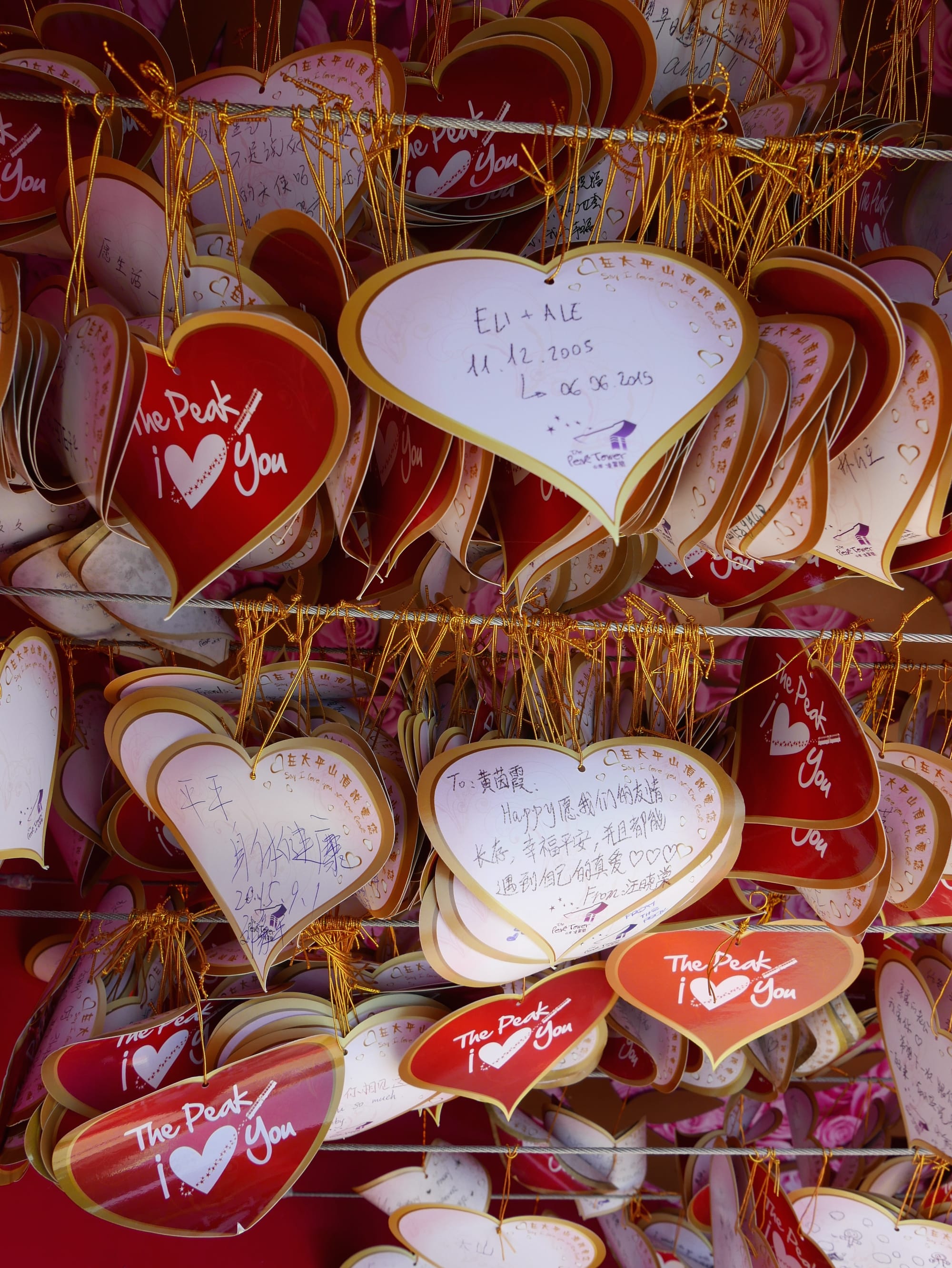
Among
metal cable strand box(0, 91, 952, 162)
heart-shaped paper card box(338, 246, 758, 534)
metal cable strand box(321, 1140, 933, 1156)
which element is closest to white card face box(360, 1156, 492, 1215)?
metal cable strand box(321, 1140, 933, 1156)

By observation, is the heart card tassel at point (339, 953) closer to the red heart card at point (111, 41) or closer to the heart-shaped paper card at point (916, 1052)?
the heart-shaped paper card at point (916, 1052)

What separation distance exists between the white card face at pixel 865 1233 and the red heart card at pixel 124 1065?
89cm

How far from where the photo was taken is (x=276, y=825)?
3.10 ft

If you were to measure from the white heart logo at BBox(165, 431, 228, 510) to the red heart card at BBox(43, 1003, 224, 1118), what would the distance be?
61 centimetres

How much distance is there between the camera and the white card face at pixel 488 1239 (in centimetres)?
141

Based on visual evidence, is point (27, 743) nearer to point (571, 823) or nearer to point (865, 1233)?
point (571, 823)

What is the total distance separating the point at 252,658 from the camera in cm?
96

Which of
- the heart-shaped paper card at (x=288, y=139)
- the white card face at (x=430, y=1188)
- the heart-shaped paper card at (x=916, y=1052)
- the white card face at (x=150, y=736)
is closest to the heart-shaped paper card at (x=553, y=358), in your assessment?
the heart-shaped paper card at (x=288, y=139)

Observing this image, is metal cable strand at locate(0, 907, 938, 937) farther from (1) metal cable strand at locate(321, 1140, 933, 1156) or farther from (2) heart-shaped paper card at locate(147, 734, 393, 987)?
(1) metal cable strand at locate(321, 1140, 933, 1156)

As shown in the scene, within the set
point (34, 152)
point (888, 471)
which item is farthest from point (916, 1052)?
point (34, 152)

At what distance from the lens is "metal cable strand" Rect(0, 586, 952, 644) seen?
93 centimetres

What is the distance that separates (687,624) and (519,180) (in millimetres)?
469

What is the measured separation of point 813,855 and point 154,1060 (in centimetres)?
74

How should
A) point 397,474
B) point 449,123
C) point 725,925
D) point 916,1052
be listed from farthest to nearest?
1. point 916,1052
2. point 725,925
3. point 397,474
4. point 449,123
